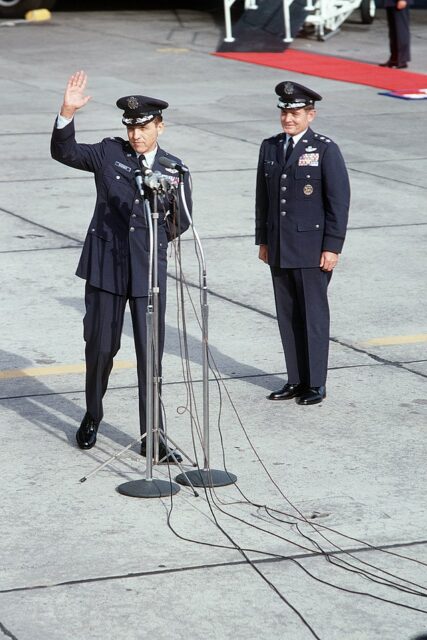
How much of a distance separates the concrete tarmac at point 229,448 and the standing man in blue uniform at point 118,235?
428 mm

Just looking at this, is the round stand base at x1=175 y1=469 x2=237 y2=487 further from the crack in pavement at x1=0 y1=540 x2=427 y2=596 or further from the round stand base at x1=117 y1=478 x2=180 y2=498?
the crack in pavement at x1=0 y1=540 x2=427 y2=596

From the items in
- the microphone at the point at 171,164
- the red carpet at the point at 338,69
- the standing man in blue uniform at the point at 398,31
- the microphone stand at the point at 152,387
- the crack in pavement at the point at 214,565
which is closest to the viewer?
the crack in pavement at the point at 214,565

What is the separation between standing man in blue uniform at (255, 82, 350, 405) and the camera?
7441 mm

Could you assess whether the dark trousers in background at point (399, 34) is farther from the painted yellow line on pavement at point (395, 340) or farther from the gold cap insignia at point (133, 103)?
the gold cap insignia at point (133, 103)

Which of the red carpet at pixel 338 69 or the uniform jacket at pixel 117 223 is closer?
the uniform jacket at pixel 117 223

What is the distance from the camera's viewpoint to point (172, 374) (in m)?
8.13

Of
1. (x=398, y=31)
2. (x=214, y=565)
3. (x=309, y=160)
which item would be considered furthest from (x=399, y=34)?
(x=214, y=565)

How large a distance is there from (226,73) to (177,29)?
6.59 m

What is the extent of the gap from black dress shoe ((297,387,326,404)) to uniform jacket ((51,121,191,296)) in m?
1.34

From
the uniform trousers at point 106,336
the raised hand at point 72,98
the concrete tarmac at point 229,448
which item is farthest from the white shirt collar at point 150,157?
the concrete tarmac at point 229,448

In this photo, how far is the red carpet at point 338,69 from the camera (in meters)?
20.6

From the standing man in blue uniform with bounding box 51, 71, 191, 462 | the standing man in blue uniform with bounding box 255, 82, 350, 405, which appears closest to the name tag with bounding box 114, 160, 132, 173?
the standing man in blue uniform with bounding box 51, 71, 191, 462

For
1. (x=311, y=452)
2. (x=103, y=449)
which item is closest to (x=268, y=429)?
(x=311, y=452)

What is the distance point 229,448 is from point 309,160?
1.78 m
